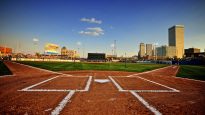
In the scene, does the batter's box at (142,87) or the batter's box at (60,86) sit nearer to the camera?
the batter's box at (60,86)

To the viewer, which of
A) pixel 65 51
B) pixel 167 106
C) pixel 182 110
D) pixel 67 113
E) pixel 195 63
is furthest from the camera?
pixel 65 51

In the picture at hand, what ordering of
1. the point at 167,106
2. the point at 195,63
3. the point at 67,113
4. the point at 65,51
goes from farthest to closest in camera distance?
the point at 65,51, the point at 195,63, the point at 167,106, the point at 67,113

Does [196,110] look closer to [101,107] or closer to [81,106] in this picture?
[101,107]

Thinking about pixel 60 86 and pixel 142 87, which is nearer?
pixel 60 86

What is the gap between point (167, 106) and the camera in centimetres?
562

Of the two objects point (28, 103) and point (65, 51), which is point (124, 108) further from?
point (65, 51)

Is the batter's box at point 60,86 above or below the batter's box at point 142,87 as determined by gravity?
above

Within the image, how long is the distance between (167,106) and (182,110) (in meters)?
0.51

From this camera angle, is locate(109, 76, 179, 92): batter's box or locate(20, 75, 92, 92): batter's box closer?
locate(20, 75, 92, 92): batter's box

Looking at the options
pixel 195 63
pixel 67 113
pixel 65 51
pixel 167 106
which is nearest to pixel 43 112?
pixel 67 113

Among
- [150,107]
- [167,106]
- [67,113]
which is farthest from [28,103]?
[167,106]

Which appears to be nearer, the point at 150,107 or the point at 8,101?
the point at 150,107

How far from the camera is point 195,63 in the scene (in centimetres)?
5466

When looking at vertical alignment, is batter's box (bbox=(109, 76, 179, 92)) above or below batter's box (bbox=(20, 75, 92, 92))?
below
